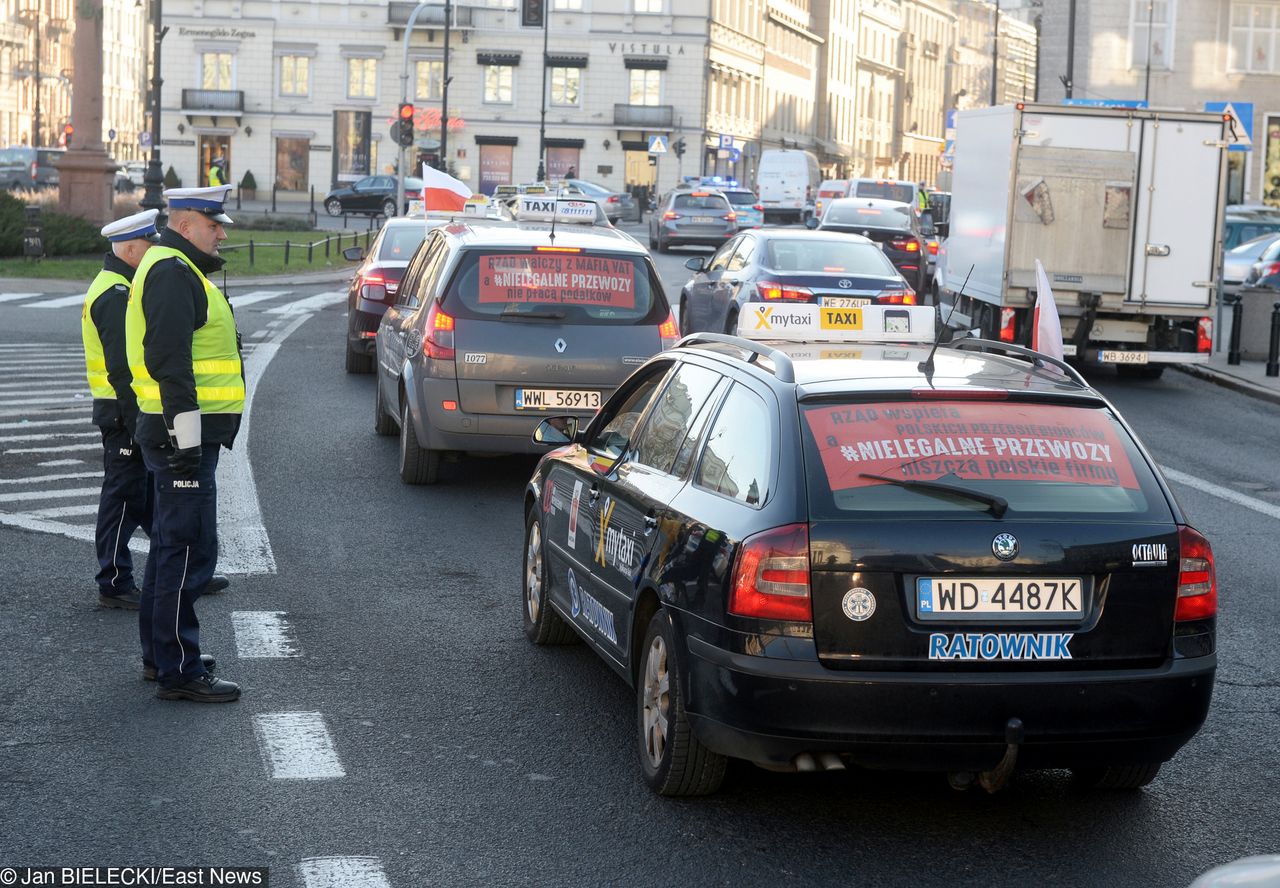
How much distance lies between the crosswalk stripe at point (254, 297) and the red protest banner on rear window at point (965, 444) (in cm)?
2377

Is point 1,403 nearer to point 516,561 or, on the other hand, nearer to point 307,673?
point 516,561

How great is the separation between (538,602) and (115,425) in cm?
214

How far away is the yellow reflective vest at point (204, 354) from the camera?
6.77 m

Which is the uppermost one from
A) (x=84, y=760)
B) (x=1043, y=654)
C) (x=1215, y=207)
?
(x=1215, y=207)

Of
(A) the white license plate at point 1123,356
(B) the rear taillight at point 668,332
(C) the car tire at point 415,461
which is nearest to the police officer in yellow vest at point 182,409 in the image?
(C) the car tire at point 415,461

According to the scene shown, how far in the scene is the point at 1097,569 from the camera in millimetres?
5379

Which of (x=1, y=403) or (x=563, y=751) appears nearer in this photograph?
(x=563, y=751)

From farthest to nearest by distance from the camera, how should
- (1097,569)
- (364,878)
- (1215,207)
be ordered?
1. (1215,207)
2. (1097,569)
3. (364,878)

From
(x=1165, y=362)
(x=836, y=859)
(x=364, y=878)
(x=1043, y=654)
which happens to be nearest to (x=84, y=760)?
(x=364, y=878)

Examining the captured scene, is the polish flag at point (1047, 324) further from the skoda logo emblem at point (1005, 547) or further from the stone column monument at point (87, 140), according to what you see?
the stone column monument at point (87, 140)

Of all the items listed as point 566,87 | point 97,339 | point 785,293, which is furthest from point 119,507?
point 566,87

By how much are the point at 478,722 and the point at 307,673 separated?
3.10ft

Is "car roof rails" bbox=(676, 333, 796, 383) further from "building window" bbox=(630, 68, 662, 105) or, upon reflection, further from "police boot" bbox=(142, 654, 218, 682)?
"building window" bbox=(630, 68, 662, 105)

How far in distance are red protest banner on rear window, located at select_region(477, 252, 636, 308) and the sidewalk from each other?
1058cm
